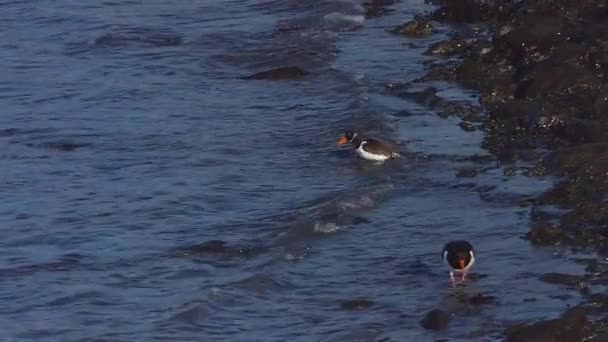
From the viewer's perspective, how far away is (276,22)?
25.6 m

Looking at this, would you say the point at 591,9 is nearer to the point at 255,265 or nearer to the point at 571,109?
the point at 571,109

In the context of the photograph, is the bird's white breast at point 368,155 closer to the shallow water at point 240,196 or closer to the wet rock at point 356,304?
the shallow water at point 240,196

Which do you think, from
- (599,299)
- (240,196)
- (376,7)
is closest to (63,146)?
(240,196)

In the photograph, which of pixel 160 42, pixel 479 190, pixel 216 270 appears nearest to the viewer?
pixel 216 270

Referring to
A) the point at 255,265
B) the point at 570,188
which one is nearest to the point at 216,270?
the point at 255,265

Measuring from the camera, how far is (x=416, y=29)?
23.3m

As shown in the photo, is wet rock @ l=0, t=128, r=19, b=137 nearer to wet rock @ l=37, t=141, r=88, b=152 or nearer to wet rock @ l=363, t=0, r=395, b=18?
wet rock @ l=37, t=141, r=88, b=152

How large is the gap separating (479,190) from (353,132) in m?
2.97

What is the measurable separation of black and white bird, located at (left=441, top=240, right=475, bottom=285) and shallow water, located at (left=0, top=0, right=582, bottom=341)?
0.17m

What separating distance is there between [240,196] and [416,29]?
24.3 feet

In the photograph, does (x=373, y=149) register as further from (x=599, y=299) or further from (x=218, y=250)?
(x=599, y=299)

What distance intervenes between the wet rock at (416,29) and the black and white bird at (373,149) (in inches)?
227

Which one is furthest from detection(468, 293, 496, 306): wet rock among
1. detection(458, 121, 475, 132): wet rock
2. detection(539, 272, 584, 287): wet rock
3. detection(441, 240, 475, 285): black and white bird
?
detection(458, 121, 475, 132): wet rock

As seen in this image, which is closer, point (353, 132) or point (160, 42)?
point (353, 132)
